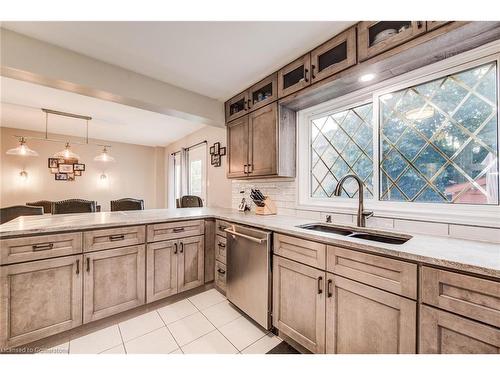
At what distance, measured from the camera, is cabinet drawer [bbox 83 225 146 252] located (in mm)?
1639

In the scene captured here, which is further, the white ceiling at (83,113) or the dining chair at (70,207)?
the white ceiling at (83,113)

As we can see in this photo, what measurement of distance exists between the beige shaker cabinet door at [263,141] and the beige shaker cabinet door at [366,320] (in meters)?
1.24

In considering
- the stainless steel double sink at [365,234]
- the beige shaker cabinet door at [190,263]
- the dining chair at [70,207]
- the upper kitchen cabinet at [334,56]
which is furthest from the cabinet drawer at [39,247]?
the upper kitchen cabinet at [334,56]

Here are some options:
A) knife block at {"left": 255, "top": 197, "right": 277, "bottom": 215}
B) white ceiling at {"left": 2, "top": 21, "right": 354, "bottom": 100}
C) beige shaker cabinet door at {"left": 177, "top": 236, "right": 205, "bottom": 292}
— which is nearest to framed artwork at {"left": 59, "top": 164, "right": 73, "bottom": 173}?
white ceiling at {"left": 2, "top": 21, "right": 354, "bottom": 100}

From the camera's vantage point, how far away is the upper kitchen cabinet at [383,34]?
1.20 meters

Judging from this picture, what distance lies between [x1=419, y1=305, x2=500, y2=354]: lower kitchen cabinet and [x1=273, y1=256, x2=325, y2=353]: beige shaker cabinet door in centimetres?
50

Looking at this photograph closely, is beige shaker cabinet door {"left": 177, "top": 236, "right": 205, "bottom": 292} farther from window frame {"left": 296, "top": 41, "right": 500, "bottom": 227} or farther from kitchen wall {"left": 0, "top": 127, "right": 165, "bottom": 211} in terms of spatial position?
kitchen wall {"left": 0, "top": 127, "right": 165, "bottom": 211}

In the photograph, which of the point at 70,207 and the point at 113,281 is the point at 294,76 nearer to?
the point at 113,281

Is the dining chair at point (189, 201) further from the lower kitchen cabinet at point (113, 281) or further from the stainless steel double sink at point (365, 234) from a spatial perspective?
the stainless steel double sink at point (365, 234)

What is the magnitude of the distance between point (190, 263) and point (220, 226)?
0.49 metres
